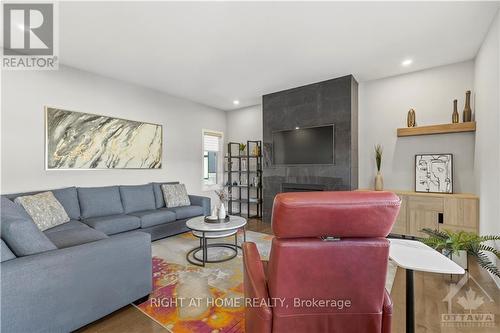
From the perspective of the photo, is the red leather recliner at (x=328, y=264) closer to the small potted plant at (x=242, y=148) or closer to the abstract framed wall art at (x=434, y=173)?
the abstract framed wall art at (x=434, y=173)

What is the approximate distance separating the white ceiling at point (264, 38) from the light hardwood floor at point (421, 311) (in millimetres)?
2723

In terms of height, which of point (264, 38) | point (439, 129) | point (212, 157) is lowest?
point (212, 157)

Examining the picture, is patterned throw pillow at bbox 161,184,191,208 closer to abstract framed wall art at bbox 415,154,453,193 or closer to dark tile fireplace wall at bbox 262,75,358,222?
dark tile fireplace wall at bbox 262,75,358,222

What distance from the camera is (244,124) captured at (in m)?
5.91

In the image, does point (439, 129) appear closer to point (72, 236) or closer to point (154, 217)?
point (154, 217)

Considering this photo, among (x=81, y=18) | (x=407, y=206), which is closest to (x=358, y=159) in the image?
(x=407, y=206)

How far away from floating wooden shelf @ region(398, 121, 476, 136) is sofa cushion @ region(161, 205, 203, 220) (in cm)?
373

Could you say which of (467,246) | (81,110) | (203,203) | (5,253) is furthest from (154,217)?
(467,246)

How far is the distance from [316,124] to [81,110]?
3915 mm

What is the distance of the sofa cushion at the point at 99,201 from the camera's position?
3.29 m

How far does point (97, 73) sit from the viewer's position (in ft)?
12.1

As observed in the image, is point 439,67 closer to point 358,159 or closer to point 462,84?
point 462,84

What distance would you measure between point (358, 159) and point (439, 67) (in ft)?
Result: 6.05

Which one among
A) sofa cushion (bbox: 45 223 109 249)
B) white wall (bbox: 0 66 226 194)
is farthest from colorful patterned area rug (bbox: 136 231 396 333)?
white wall (bbox: 0 66 226 194)
